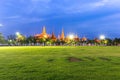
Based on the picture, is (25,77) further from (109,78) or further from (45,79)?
(109,78)

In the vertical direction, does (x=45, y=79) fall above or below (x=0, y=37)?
below

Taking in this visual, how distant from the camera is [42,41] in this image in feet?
611

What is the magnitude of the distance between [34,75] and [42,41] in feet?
553

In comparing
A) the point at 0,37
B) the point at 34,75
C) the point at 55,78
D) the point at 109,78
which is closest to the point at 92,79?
the point at 109,78

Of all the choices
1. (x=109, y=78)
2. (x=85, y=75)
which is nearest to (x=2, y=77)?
(x=85, y=75)

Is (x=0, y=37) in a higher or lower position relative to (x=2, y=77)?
higher

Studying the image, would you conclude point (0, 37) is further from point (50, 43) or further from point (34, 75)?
point (34, 75)

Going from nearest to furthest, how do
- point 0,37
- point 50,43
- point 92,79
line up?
point 92,79, point 0,37, point 50,43

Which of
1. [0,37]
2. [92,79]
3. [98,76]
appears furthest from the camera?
[0,37]

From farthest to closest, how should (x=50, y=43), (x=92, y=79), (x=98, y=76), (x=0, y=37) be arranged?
(x=50, y=43) < (x=0, y=37) < (x=98, y=76) < (x=92, y=79)

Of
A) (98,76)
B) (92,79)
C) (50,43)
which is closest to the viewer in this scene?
(92,79)

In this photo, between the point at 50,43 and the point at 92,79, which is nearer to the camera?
the point at 92,79

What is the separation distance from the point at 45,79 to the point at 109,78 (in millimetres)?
4193

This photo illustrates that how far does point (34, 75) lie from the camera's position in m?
18.0
